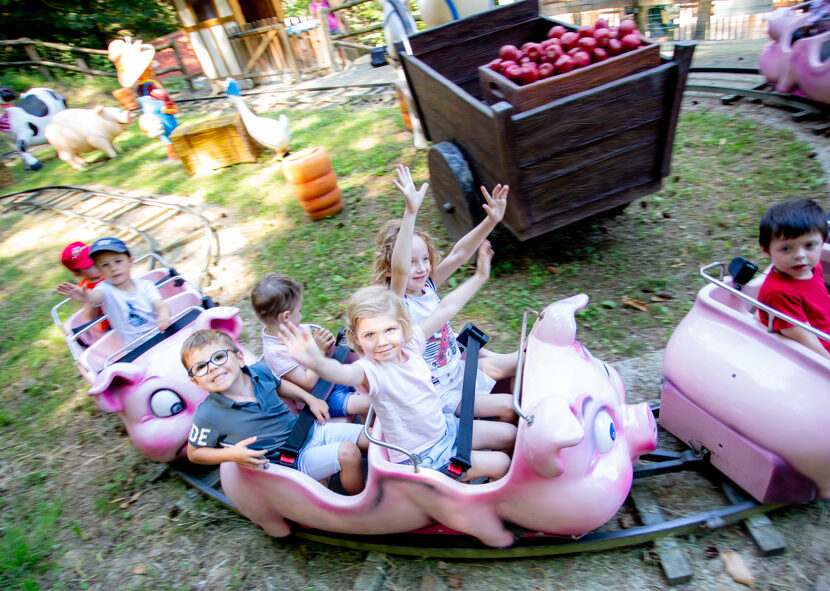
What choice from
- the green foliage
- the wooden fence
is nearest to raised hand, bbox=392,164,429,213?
the wooden fence

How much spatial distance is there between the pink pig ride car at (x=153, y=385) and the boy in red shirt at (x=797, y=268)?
2.72 m

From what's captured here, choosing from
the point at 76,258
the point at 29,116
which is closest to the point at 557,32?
the point at 76,258

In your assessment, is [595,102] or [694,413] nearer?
[694,413]

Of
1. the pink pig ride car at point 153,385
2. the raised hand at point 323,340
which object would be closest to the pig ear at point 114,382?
the pink pig ride car at point 153,385

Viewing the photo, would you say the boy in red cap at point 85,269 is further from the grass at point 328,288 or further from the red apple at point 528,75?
the red apple at point 528,75

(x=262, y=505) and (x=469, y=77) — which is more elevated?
(x=469, y=77)

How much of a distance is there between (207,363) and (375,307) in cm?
79

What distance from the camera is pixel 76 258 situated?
326cm

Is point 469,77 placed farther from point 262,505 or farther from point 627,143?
point 262,505

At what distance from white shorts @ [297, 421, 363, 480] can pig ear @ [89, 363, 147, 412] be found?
115cm

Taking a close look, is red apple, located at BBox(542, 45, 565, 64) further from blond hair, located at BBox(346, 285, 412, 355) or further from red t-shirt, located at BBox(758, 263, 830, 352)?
blond hair, located at BBox(346, 285, 412, 355)

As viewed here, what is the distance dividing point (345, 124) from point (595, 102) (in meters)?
5.66

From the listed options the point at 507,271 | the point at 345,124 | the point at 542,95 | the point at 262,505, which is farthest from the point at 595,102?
the point at 345,124

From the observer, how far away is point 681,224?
4293mm
